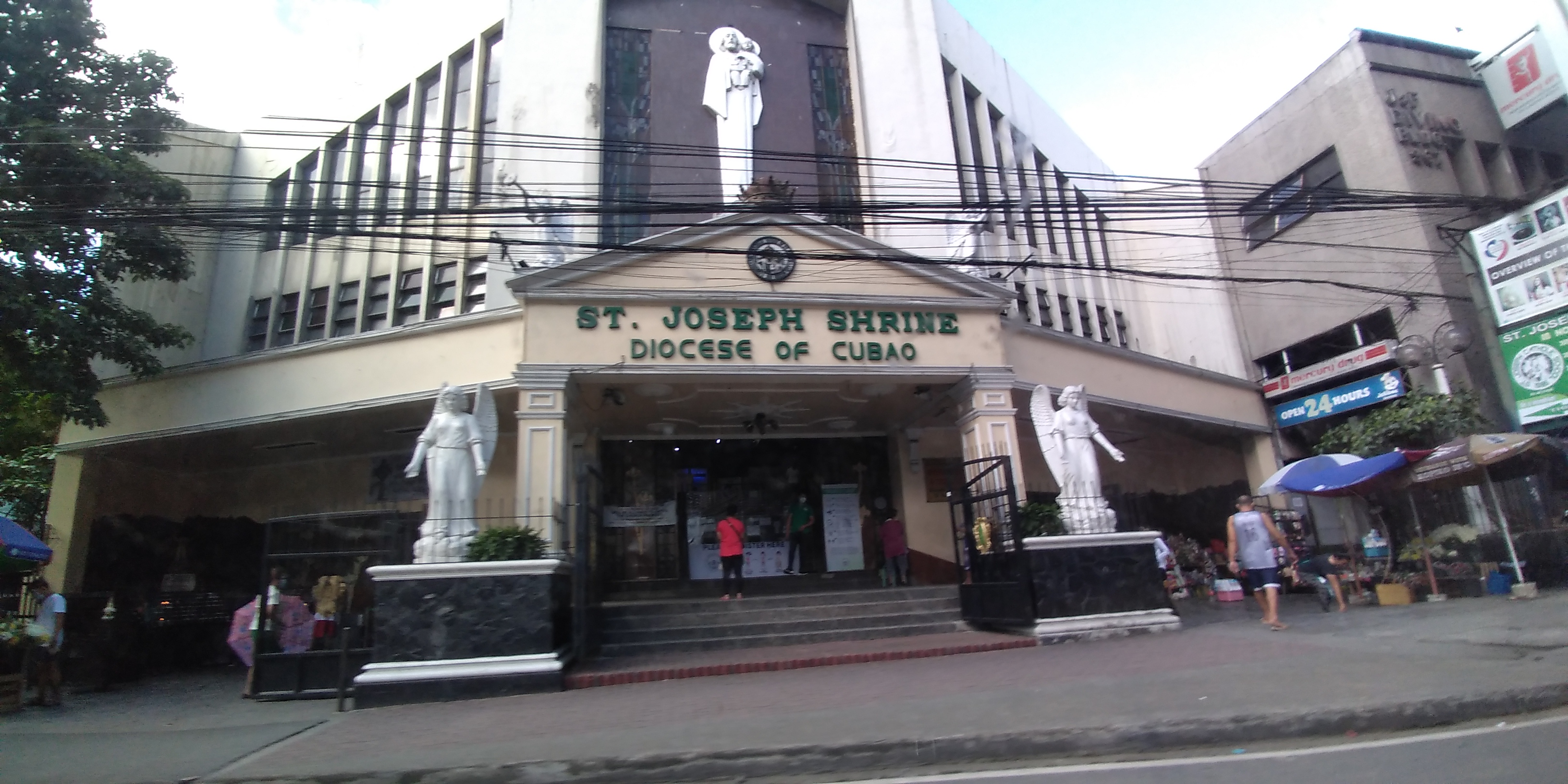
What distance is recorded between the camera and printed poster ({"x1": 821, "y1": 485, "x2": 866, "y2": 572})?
14.6 metres

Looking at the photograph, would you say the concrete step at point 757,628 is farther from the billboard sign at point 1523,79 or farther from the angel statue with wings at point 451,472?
the billboard sign at point 1523,79

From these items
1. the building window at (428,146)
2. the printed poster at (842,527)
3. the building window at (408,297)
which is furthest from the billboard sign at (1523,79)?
the building window at (408,297)

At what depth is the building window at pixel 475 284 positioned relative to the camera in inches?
516

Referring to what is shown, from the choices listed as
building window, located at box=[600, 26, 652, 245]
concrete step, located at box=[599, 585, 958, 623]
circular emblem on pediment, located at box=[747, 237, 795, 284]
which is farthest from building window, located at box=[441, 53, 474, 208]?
concrete step, located at box=[599, 585, 958, 623]

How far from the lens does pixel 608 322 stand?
35.3 feet

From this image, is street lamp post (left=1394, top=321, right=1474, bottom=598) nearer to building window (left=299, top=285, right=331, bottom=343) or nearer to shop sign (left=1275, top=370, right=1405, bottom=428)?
shop sign (left=1275, top=370, right=1405, bottom=428)

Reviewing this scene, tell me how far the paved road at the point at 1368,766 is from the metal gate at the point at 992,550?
5.17m

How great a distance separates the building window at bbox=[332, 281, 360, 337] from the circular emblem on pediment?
22.6 ft

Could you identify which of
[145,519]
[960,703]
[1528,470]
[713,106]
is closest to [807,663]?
[960,703]

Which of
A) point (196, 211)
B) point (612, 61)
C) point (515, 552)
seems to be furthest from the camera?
point (612, 61)

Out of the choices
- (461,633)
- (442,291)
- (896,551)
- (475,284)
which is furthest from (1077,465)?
(442,291)

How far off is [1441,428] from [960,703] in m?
12.8

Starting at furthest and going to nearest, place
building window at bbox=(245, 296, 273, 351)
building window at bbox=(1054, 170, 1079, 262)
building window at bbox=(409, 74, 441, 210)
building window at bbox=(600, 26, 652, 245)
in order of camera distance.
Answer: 1. building window at bbox=(1054, 170, 1079, 262)
2. building window at bbox=(245, 296, 273, 351)
3. building window at bbox=(409, 74, 441, 210)
4. building window at bbox=(600, 26, 652, 245)

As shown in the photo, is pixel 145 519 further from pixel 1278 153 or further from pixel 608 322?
pixel 1278 153
